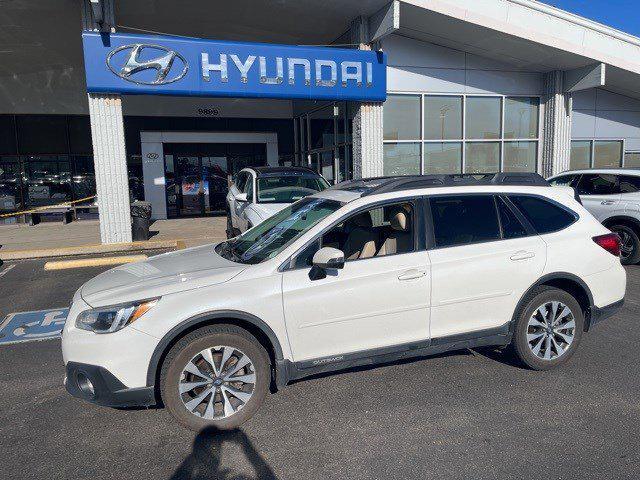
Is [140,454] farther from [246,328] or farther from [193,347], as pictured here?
[246,328]

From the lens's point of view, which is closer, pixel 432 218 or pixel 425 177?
pixel 432 218

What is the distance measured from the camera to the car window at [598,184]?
886 centimetres

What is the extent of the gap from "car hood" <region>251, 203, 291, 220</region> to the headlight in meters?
5.07

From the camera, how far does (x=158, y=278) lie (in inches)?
140

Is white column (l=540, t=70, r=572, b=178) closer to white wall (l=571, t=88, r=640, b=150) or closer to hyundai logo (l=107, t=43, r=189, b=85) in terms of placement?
white wall (l=571, t=88, r=640, b=150)

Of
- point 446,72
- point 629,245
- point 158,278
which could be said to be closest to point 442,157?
point 446,72

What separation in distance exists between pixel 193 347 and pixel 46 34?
12586 millimetres

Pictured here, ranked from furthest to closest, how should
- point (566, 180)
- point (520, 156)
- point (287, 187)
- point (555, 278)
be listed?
point (520, 156) → point (566, 180) → point (287, 187) → point (555, 278)

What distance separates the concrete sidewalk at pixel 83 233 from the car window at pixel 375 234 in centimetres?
708

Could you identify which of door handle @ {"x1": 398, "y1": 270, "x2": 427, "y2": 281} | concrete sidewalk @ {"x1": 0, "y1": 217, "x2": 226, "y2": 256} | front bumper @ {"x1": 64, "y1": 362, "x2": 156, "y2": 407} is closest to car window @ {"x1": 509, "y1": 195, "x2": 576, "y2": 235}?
door handle @ {"x1": 398, "y1": 270, "x2": 427, "y2": 281}

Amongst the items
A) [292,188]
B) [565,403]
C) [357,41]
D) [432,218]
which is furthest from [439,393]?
[357,41]

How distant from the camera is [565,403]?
3709mm

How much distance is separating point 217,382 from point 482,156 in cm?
1257

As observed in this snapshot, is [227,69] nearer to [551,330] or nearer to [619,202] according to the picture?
[619,202]
